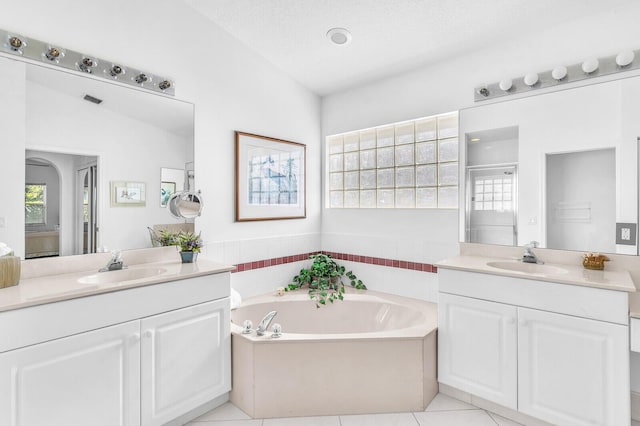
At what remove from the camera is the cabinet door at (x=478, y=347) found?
190 centimetres

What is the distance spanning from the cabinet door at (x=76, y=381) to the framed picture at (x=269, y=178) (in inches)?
52.1

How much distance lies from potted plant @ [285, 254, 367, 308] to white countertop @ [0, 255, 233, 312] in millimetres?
1141

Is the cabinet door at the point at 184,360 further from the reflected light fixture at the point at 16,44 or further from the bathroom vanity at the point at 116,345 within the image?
the reflected light fixture at the point at 16,44

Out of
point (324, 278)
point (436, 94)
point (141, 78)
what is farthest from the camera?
point (324, 278)

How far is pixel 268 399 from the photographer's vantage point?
201cm

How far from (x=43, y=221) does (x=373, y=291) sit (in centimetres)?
245

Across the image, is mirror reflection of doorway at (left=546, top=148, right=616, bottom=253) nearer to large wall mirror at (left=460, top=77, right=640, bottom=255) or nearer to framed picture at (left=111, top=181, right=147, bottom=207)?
large wall mirror at (left=460, top=77, right=640, bottom=255)

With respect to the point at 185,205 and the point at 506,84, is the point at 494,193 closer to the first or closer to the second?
the point at 506,84

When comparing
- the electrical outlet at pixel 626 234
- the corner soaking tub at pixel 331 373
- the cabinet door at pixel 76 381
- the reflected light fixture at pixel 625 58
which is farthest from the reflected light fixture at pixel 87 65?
the electrical outlet at pixel 626 234

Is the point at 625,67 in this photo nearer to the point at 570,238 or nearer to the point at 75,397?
the point at 570,238

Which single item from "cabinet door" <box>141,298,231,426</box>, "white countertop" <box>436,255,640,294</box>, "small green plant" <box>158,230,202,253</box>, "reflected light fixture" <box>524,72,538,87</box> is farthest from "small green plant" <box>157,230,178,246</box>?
"reflected light fixture" <box>524,72,538,87</box>

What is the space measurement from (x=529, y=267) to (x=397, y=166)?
1.33 metres

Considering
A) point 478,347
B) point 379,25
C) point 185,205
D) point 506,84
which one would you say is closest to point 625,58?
point 506,84

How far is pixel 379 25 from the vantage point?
2.37m
